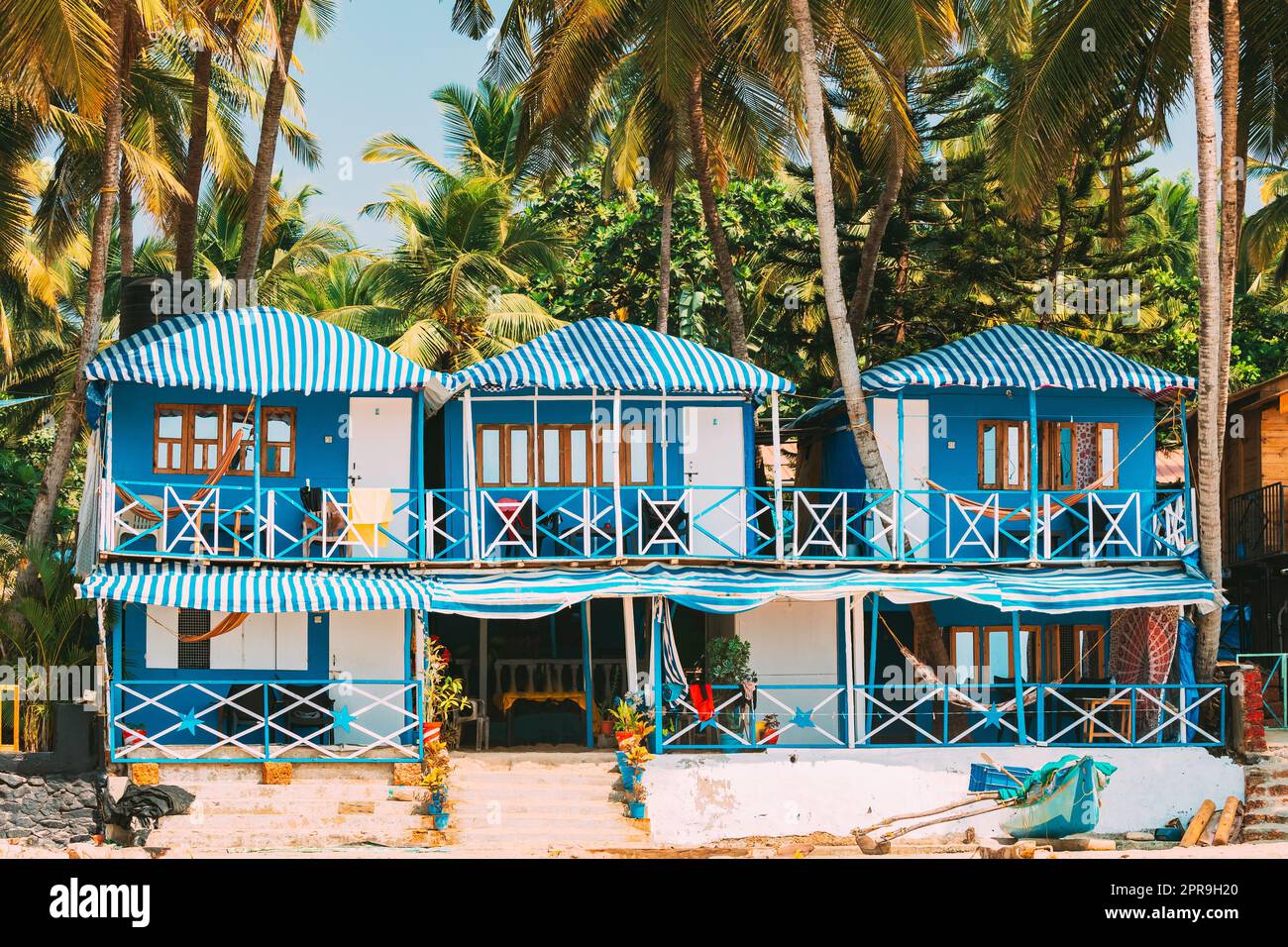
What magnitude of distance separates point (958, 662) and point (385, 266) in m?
14.0

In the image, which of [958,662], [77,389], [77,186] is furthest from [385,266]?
[958,662]

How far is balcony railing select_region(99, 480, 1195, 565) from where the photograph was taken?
23.0 metres

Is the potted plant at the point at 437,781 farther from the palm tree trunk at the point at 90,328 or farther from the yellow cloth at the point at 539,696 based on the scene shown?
the palm tree trunk at the point at 90,328

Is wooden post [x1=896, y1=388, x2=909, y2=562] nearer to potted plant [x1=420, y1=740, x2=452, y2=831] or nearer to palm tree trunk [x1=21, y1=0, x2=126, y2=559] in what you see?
potted plant [x1=420, y1=740, x2=452, y2=831]

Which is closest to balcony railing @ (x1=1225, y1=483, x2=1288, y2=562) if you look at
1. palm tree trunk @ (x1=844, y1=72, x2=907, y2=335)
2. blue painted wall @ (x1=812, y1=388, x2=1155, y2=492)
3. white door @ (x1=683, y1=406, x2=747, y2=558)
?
blue painted wall @ (x1=812, y1=388, x2=1155, y2=492)

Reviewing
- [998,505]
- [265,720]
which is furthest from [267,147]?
[998,505]

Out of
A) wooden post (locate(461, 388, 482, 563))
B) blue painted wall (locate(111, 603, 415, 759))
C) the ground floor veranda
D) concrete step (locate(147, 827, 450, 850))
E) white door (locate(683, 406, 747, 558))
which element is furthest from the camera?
white door (locate(683, 406, 747, 558))

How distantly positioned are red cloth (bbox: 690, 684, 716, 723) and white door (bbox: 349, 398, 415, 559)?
473 cm

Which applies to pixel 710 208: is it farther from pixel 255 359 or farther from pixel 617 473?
pixel 255 359

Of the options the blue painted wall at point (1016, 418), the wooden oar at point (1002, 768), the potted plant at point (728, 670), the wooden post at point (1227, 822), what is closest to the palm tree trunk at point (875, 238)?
the blue painted wall at point (1016, 418)

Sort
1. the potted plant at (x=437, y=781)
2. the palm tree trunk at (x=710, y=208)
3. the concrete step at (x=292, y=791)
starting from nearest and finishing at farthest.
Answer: the potted plant at (x=437, y=781) < the concrete step at (x=292, y=791) < the palm tree trunk at (x=710, y=208)

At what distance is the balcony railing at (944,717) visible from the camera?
22609mm

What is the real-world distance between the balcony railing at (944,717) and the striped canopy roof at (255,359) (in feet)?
18.6

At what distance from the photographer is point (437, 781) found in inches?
813
